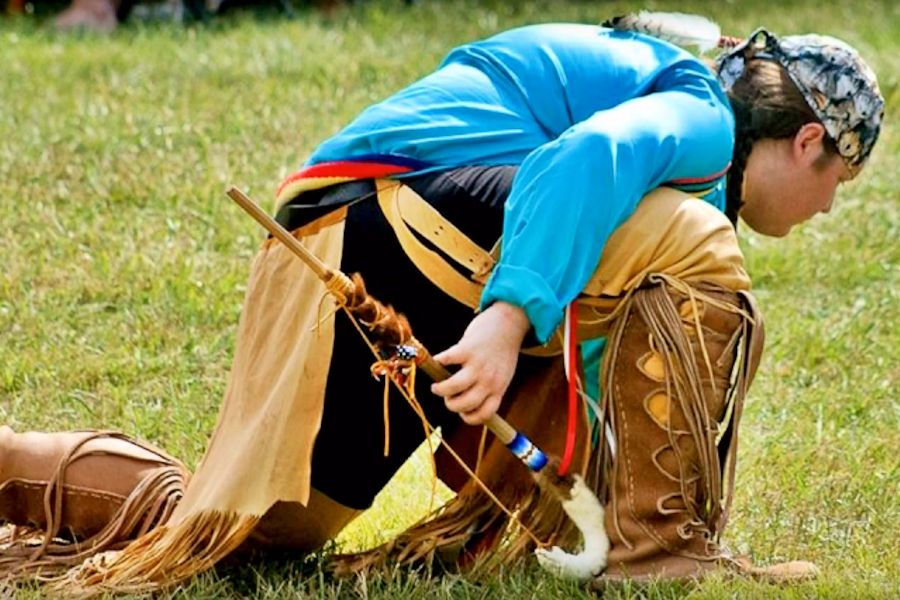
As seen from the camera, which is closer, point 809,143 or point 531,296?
point 531,296

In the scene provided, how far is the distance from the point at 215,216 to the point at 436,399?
7.25 ft

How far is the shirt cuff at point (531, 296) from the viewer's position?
2773mm

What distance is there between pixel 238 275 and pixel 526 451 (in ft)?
6.80

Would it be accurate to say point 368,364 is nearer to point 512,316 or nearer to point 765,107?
point 512,316

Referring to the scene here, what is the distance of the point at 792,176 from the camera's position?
3.24 metres

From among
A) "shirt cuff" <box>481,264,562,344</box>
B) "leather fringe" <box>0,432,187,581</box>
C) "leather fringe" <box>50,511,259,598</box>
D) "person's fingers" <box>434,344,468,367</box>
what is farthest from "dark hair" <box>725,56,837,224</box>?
"leather fringe" <box>0,432,187,581</box>

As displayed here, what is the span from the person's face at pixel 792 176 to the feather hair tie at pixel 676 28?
0.22 m

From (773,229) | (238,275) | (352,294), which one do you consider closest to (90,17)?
(238,275)

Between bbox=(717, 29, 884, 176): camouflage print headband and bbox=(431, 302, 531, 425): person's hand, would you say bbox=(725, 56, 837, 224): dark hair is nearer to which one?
bbox=(717, 29, 884, 176): camouflage print headband

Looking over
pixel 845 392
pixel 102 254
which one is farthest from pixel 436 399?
pixel 102 254

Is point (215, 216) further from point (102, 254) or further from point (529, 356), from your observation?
point (529, 356)

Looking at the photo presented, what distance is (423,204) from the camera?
3037 millimetres

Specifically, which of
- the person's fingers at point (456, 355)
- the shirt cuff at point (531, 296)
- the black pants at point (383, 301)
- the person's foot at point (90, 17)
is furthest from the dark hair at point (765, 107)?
the person's foot at point (90, 17)

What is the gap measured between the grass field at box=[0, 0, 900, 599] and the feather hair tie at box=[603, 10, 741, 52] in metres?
0.90
